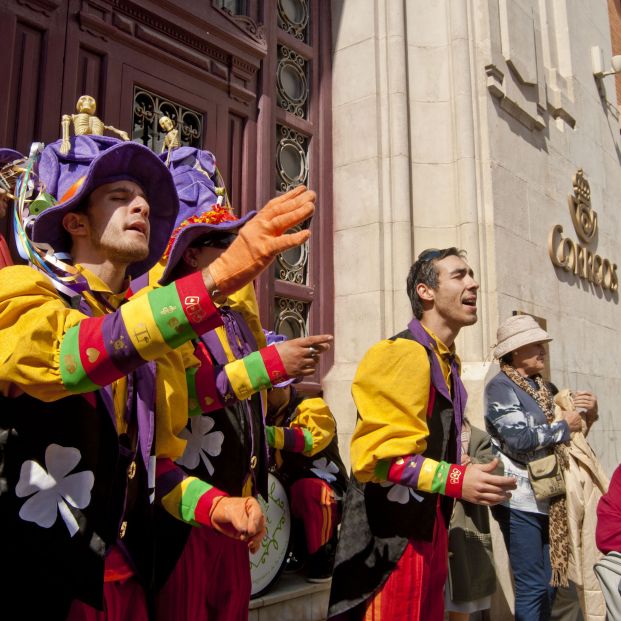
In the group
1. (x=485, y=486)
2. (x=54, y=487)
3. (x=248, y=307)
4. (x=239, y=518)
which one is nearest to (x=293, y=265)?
(x=248, y=307)

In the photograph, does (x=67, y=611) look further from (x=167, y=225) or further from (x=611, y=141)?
(x=611, y=141)

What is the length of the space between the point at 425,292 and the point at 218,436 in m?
1.36

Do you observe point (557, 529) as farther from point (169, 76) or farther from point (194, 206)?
point (169, 76)

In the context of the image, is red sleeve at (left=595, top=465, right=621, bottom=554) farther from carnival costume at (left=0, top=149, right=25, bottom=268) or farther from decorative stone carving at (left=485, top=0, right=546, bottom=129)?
decorative stone carving at (left=485, top=0, right=546, bottom=129)

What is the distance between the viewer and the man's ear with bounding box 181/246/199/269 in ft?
8.56

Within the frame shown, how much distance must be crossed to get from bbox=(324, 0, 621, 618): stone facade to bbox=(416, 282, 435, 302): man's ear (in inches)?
91.1

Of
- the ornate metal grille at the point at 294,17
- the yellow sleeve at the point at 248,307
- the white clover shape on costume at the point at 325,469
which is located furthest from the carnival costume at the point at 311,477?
the ornate metal grille at the point at 294,17

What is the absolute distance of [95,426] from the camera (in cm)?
165

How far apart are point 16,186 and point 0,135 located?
179 cm

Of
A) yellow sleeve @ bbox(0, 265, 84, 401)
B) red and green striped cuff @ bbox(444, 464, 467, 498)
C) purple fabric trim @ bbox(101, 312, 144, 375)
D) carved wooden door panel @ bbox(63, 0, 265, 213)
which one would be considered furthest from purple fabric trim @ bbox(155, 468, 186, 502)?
carved wooden door panel @ bbox(63, 0, 265, 213)

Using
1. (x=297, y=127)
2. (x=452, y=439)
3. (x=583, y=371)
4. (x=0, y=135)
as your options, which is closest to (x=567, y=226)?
(x=583, y=371)

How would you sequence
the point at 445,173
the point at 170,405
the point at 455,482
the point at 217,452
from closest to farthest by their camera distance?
the point at 170,405 < the point at 217,452 < the point at 455,482 < the point at 445,173

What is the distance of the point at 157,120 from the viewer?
178 inches

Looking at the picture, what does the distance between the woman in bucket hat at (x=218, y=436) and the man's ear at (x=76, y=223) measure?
1.68ft
